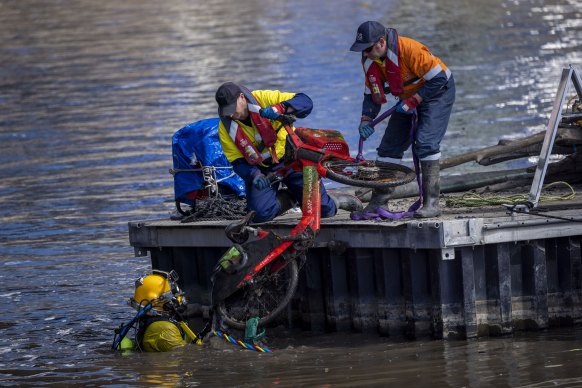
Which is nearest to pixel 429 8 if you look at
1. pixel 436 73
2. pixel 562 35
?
pixel 562 35

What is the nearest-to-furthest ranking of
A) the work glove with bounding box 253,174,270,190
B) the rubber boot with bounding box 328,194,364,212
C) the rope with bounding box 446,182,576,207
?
the work glove with bounding box 253,174,270,190 → the rope with bounding box 446,182,576,207 → the rubber boot with bounding box 328,194,364,212

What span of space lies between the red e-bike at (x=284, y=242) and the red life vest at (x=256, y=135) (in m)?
0.17

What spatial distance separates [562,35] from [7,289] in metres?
23.0

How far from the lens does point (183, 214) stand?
42.2ft

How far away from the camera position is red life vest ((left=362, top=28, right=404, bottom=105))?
1117 centimetres

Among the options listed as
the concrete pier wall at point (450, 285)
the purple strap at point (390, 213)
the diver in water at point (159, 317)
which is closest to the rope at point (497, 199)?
the purple strap at point (390, 213)

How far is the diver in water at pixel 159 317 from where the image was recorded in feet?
37.3

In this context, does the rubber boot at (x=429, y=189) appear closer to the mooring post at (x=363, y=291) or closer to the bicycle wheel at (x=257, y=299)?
the mooring post at (x=363, y=291)

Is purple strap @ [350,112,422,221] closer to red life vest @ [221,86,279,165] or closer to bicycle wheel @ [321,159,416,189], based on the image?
bicycle wheel @ [321,159,416,189]

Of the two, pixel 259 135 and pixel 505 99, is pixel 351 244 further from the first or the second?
pixel 505 99

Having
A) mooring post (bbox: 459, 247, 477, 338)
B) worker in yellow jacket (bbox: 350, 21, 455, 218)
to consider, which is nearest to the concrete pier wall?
mooring post (bbox: 459, 247, 477, 338)

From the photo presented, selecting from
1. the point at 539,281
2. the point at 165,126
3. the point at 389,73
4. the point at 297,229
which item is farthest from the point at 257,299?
the point at 165,126

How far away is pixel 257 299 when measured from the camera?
1132 cm

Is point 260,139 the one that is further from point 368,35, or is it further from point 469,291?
point 469,291
